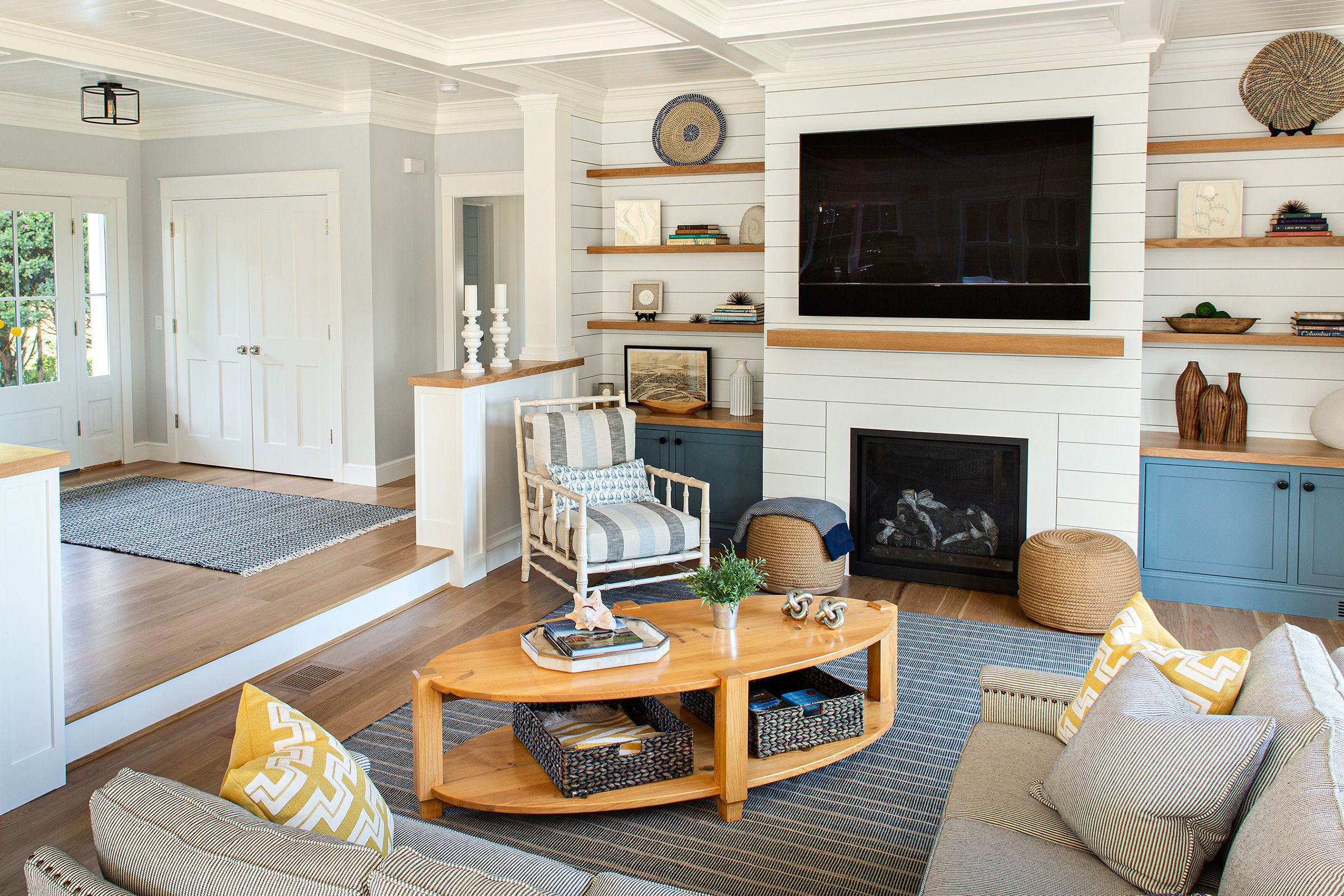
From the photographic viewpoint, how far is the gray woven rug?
16.6 ft

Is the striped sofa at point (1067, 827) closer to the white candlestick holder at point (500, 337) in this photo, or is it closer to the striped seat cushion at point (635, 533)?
the striped seat cushion at point (635, 533)

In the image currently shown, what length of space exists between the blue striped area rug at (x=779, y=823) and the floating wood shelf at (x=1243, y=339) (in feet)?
7.05

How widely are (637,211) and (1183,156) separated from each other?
281cm

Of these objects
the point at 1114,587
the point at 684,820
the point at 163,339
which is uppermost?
the point at 163,339

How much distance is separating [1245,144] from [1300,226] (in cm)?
43

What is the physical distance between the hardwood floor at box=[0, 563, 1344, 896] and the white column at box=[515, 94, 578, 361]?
132 cm

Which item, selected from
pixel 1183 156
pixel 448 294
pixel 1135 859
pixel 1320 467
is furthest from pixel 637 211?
pixel 1135 859

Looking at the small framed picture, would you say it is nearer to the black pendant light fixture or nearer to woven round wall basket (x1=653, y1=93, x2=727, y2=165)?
woven round wall basket (x1=653, y1=93, x2=727, y2=165)

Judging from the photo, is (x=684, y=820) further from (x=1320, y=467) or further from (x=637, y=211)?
(x=637, y=211)

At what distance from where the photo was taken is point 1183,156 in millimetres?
4926

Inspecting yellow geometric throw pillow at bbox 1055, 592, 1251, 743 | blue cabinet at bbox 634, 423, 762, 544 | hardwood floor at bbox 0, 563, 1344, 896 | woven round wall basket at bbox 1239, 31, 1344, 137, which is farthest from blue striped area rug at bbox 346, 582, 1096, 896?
woven round wall basket at bbox 1239, 31, 1344, 137

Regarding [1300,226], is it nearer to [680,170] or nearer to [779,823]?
[680,170]

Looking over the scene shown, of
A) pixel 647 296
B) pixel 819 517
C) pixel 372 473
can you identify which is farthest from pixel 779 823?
pixel 372 473

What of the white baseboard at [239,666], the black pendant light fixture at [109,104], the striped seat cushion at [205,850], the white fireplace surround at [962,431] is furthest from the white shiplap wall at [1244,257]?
the black pendant light fixture at [109,104]
